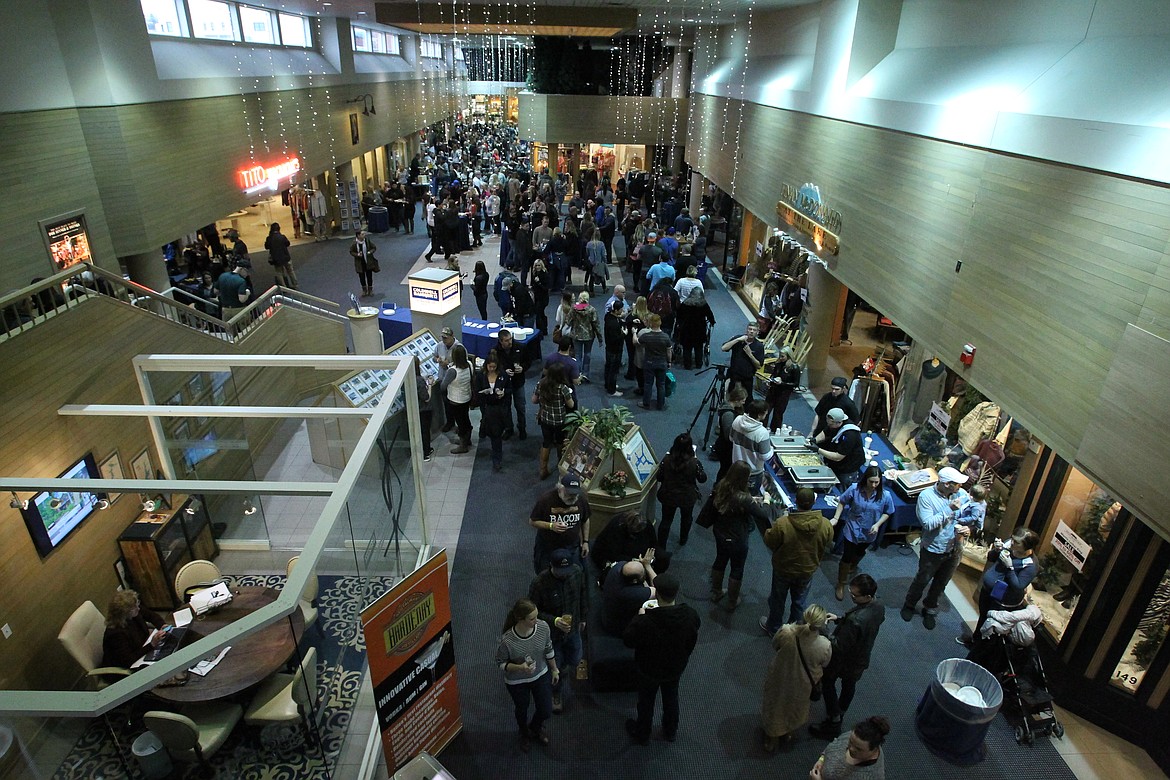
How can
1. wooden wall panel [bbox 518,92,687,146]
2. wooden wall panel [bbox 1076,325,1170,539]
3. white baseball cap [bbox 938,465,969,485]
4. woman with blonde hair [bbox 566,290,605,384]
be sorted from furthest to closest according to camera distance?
1. wooden wall panel [bbox 518,92,687,146]
2. woman with blonde hair [bbox 566,290,605,384]
3. white baseball cap [bbox 938,465,969,485]
4. wooden wall panel [bbox 1076,325,1170,539]

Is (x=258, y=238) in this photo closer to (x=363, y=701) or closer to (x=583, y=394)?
(x=583, y=394)

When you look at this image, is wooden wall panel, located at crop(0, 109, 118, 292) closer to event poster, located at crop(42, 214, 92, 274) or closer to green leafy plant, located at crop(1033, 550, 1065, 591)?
event poster, located at crop(42, 214, 92, 274)

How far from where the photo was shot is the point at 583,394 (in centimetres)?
1034

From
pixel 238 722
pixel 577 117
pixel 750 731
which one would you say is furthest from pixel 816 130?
pixel 577 117

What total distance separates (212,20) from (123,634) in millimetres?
12763

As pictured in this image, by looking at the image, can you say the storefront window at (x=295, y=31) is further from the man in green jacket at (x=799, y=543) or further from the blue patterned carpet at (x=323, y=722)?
the man in green jacket at (x=799, y=543)

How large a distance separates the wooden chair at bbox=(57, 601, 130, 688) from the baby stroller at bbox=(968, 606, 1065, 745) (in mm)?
6410

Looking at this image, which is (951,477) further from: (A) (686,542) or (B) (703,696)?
(B) (703,696)

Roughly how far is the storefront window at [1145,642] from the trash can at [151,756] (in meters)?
6.62

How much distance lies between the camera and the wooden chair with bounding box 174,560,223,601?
5.72 metres

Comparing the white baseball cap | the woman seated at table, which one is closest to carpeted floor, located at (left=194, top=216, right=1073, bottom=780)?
the white baseball cap

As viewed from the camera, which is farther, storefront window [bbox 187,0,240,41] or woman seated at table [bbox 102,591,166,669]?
storefront window [bbox 187,0,240,41]

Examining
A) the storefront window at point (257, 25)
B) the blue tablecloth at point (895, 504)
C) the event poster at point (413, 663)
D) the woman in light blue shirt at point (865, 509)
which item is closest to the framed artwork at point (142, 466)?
the event poster at point (413, 663)

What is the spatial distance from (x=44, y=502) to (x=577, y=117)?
888 inches
